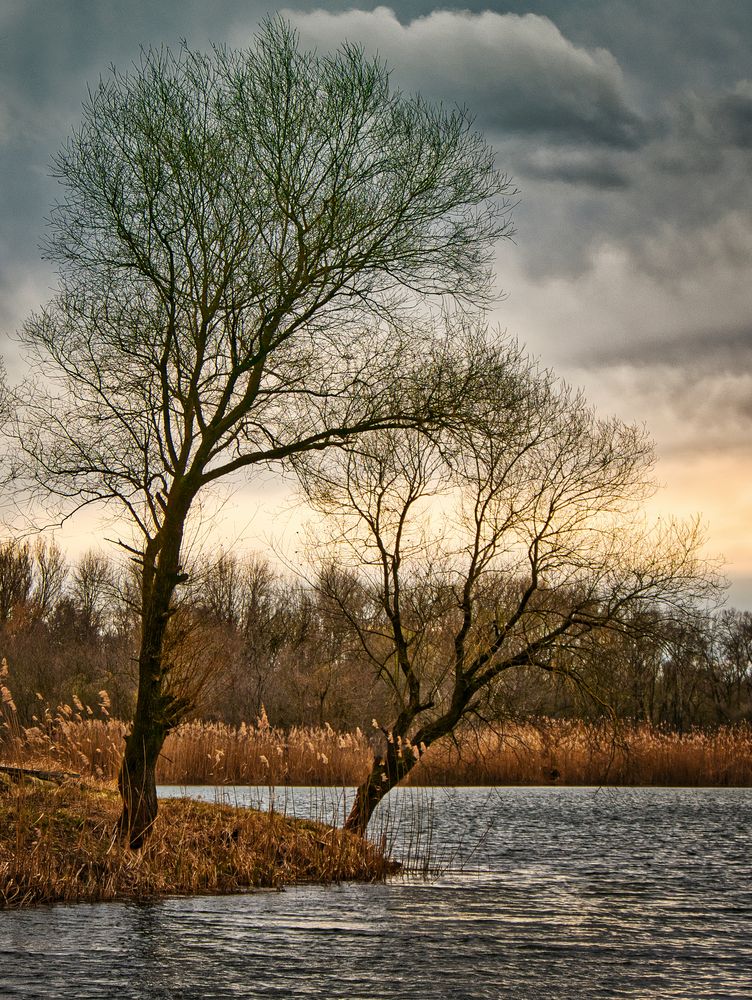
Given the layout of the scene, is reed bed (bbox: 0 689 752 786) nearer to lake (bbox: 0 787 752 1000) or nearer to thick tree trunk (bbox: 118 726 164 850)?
lake (bbox: 0 787 752 1000)

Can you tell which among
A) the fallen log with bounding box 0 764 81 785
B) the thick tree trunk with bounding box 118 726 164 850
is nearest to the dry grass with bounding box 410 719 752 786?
the fallen log with bounding box 0 764 81 785

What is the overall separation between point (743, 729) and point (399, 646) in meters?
16.6

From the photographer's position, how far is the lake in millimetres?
8570

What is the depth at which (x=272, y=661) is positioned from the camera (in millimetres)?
56812

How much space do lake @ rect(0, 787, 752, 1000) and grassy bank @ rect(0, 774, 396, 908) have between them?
453 mm

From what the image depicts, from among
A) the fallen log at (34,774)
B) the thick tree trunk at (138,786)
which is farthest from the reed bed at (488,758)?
the thick tree trunk at (138,786)

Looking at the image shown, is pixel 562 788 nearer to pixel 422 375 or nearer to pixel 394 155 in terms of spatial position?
pixel 422 375

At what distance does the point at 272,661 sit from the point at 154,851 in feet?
144

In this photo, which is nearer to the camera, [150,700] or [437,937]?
[437,937]

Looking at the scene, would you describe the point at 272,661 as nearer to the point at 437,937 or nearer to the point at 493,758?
the point at 493,758

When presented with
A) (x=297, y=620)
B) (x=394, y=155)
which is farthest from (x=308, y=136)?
(x=297, y=620)

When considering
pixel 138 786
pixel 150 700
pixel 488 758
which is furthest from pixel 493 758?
pixel 150 700

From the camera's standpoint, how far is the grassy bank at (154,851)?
12.1 metres

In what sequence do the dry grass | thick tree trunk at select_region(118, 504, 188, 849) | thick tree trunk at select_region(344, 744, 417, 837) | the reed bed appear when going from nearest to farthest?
1. thick tree trunk at select_region(118, 504, 188, 849)
2. thick tree trunk at select_region(344, 744, 417, 837)
3. the reed bed
4. the dry grass
